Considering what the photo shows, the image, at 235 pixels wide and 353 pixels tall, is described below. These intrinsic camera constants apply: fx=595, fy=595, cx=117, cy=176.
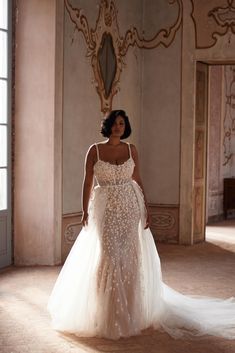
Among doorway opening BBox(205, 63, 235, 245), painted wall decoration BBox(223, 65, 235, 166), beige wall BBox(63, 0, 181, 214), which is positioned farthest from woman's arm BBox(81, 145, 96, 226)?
painted wall decoration BBox(223, 65, 235, 166)

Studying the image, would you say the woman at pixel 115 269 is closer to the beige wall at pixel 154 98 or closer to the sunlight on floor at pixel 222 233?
the beige wall at pixel 154 98

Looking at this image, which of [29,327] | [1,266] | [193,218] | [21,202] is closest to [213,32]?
[193,218]

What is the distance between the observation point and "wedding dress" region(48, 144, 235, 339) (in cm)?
423

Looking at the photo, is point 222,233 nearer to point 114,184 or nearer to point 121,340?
point 114,184

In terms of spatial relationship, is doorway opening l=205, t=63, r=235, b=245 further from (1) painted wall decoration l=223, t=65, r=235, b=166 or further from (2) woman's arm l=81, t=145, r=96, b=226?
(2) woman's arm l=81, t=145, r=96, b=226

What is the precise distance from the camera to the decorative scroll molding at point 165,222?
832cm

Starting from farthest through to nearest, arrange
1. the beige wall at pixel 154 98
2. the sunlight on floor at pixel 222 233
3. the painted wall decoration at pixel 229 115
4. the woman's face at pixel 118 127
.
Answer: the painted wall decoration at pixel 229 115
the sunlight on floor at pixel 222 233
the beige wall at pixel 154 98
the woman's face at pixel 118 127

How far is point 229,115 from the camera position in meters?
11.6

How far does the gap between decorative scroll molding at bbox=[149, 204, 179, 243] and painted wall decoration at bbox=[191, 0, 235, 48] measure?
2.29m

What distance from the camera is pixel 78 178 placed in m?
7.01

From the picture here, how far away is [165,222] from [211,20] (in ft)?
9.29

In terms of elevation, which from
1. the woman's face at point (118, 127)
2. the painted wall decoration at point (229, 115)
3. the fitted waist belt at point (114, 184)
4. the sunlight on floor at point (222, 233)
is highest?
the painted wall decoration at point (229, 115)

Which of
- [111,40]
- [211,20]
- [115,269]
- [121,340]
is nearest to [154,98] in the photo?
[111,40]

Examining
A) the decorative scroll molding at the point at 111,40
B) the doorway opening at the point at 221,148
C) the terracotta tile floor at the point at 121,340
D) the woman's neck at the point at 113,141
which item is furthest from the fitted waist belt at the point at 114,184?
the doorway opening at the point at 221,148
